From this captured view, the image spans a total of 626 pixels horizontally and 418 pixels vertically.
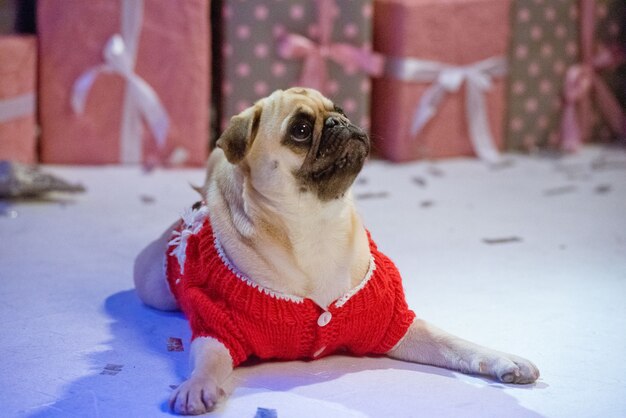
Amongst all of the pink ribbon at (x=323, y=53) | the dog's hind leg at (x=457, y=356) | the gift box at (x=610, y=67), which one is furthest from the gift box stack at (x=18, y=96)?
the gift box at (x=610, y=67)

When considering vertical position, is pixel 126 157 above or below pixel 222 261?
below

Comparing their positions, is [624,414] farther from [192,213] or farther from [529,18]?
Result: [529,18]

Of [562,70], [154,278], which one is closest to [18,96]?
[154,278]

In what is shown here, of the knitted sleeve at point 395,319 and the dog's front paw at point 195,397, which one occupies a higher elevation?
the knitted sleeve at point 395,319

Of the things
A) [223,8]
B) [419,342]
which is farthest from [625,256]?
[223,8]

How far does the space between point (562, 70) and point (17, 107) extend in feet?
6.36

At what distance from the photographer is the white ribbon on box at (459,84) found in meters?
3.10

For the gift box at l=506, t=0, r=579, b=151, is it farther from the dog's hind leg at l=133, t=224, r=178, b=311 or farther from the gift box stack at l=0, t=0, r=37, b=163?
the dog's hind leg at l=133, t=224, r=178, b=311

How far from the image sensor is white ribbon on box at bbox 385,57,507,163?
3.10 meters

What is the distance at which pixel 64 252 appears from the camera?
207cm

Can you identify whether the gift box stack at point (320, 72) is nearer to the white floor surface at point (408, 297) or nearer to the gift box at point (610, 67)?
the gift box at point (610, 67)

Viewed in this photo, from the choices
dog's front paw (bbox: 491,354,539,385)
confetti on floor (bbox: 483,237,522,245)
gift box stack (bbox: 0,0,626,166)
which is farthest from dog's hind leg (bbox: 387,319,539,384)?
gift box stack (bbox: 0,0,626,166)

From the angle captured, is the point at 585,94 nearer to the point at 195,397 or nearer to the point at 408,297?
the point at 408,297

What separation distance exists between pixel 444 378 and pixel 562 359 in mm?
227
